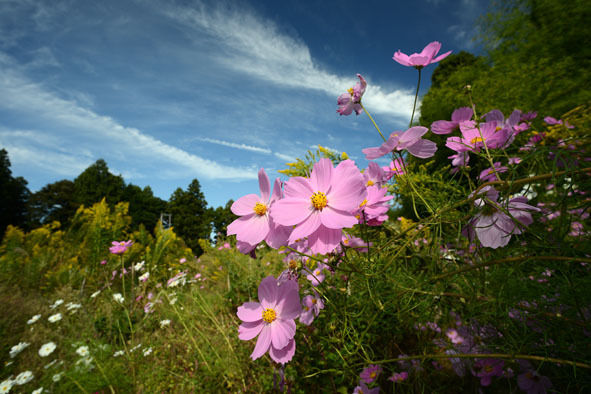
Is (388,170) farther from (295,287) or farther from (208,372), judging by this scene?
(208,372)

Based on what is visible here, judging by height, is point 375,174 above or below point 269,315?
above

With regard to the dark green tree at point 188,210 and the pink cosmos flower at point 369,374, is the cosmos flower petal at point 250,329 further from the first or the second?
the dark green tree at point 188,210

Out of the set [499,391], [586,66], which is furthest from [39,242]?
[586,66]

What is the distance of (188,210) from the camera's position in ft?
65.2

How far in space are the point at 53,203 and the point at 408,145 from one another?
26.7 metres

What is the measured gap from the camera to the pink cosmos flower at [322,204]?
0.44m

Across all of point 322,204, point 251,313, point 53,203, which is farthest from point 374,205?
point 53,203

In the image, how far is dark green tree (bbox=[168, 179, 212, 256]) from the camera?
736 inches

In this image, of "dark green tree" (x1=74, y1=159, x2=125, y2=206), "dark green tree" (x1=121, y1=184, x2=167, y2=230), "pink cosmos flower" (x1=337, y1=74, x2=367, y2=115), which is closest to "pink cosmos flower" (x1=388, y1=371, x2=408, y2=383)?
"pink cosmos flower" (x1=337, y1=74, x2=367, y2=115)

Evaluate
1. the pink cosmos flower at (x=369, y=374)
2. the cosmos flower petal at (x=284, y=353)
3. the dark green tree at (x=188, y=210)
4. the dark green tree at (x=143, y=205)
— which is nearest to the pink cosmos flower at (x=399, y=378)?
the pink cosmos flower at (x=369, y=374)

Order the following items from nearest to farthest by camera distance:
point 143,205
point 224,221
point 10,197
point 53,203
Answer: point 224,221, point 10,197, point 53,203, point 143,205

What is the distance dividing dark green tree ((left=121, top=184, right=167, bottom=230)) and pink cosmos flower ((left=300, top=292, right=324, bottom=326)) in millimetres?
20519

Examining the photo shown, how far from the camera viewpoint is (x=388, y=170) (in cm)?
72

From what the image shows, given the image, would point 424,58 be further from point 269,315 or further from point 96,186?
point 96,186
